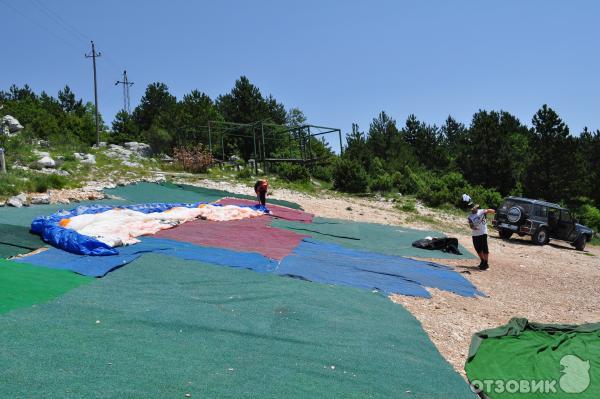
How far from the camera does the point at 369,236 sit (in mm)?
13719

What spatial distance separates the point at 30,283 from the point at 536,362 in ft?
17.7

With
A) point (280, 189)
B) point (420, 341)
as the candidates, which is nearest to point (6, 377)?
point (420, 341)

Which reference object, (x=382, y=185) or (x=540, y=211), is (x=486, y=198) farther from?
(x=540, y=211)

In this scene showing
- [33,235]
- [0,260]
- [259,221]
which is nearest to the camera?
[0,260]

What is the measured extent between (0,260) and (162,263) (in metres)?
2.01

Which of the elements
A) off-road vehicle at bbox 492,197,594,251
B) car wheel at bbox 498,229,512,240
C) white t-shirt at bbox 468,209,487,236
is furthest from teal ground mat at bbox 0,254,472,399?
car wheel at bbox 498,229,512,240

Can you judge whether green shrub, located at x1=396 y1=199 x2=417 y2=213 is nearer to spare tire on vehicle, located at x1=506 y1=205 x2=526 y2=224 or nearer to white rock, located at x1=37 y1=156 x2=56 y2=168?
spare tire on vehicle, located at x1=506 y1=205 x2=526 y2=224

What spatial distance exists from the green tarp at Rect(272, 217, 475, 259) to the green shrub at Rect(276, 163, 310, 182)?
12.8 m

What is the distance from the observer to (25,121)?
111 feet

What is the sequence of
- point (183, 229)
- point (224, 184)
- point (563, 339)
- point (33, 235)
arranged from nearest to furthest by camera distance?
point (563, 339) < point (33, 235) < point (183, 229) < point (224, 184)

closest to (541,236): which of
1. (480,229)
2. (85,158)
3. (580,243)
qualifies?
(580,243)

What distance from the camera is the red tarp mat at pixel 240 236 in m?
9.02

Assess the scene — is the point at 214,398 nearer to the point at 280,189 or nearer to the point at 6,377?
the point at 6,377

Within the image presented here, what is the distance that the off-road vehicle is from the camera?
17.0 m
